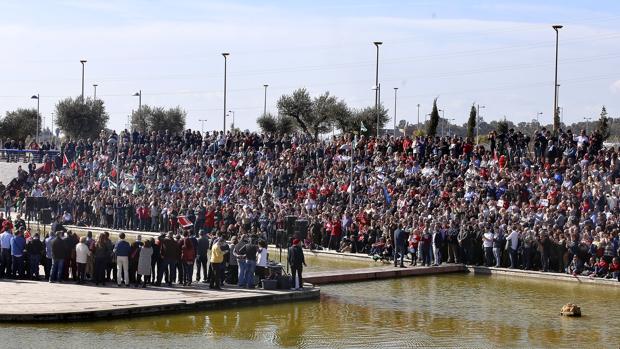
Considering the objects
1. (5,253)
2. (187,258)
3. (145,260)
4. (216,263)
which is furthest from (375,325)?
(5,253)

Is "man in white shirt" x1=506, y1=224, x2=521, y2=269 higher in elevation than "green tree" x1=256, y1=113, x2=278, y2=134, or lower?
lower

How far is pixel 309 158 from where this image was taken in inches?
1893

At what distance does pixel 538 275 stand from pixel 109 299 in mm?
15238

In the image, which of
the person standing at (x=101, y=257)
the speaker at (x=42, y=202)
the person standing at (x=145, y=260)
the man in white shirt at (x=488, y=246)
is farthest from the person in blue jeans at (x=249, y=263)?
the speaker at (x=42, y=202)

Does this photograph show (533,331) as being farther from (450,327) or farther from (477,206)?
(477,206)

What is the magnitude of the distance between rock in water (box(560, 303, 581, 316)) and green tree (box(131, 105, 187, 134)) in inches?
2986

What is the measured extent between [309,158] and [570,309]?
24.1 meters

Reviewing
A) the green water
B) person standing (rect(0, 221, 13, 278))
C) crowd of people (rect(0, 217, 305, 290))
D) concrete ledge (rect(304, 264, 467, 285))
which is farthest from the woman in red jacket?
person standing (rect(0, 221, 13, 278))

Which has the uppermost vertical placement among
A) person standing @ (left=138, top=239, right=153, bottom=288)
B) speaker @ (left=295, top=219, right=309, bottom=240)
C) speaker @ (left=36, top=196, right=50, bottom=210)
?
speaker @ (left=36, top=196, right=50, bottom=210)

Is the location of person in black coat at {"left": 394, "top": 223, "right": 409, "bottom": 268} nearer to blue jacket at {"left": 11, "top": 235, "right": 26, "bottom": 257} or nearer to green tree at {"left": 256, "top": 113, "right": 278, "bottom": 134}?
blue jacket at {"left": 11, "top": 235, "right": 26, "bottom": 257}

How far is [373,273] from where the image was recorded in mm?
32281

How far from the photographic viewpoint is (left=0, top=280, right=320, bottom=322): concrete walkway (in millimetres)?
21766

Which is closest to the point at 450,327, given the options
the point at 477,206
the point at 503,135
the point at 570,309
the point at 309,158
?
the point at 570,309

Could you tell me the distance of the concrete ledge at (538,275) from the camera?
31472 mm
